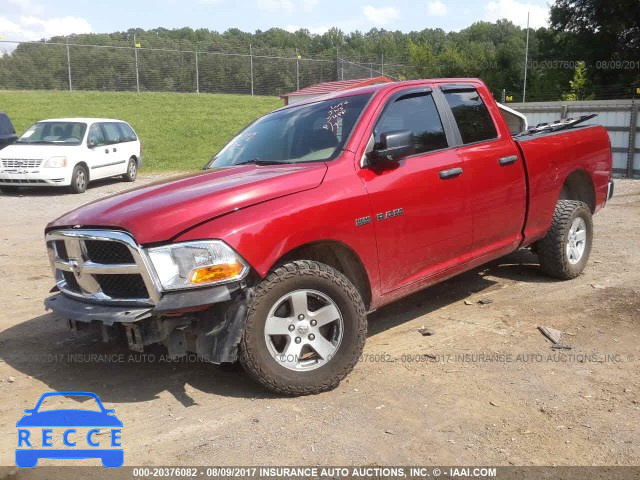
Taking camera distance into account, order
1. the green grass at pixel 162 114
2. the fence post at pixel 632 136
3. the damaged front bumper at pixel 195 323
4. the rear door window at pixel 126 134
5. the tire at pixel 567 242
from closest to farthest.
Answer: the damaged front bumper at pixel 195 323, the tire at pixel 567 242, the fence post at pixel 632 136, the rear door window at pixel 126 134, the green grass at pixel 162 114

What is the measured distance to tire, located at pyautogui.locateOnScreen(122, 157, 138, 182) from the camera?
665 inches

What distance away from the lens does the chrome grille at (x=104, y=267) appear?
343 centimetres

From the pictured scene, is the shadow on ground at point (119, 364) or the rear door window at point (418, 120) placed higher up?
the rear door window at point (418, 120)

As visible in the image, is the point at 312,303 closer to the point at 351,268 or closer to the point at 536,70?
the point at 351,268

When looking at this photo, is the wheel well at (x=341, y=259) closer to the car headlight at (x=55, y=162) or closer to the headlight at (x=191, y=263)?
the headlight at (x=191, y=263)

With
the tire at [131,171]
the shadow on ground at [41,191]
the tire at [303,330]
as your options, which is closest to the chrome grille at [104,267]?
the tire at [303,330]

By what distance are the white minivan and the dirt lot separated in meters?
8.78

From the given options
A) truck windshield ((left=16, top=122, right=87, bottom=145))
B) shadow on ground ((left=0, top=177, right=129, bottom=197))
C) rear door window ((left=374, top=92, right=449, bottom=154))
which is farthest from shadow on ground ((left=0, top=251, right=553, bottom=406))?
truck windshield ((left=16, top=122, right=87, bottom=145))

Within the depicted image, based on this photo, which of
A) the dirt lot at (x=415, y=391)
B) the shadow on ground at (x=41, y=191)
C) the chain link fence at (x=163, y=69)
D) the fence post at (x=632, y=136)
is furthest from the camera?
the chain link fence at (x=163, y=69)

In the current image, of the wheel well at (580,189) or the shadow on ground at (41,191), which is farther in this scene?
the shadow on ground at (41,191)

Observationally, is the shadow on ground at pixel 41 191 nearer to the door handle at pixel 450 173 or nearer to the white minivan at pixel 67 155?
the white minivan at pixel 67 155

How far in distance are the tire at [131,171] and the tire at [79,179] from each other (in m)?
2.05

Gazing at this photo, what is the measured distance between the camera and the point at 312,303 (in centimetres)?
387

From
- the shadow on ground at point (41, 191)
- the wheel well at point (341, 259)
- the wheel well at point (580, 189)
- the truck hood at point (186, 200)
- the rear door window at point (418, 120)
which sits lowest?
the shadow on ground at point (41, 191)
